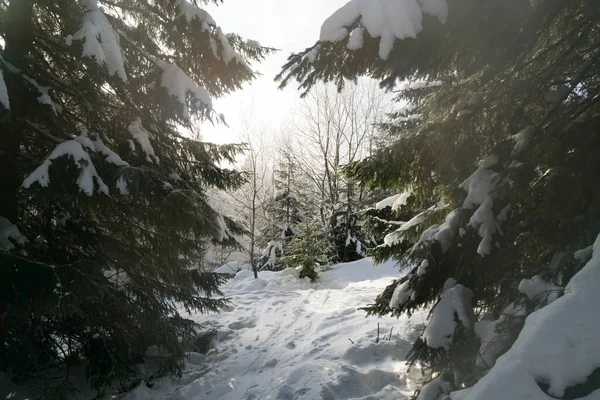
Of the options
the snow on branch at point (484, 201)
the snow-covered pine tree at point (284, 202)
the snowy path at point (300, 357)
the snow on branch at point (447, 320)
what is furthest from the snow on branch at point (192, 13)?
the snow-covered pine tree at point (284, 202)

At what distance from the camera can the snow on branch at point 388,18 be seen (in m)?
2.09

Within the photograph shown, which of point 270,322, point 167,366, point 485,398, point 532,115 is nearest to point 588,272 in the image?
point 485,398

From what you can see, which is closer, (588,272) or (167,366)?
(588,272)

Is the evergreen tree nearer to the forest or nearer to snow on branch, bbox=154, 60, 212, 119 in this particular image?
the forest

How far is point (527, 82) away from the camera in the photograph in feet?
9.62

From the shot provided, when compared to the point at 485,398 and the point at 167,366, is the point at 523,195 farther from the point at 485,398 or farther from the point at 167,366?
the point at 167,366

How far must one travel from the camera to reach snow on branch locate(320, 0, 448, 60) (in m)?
A: 2.09

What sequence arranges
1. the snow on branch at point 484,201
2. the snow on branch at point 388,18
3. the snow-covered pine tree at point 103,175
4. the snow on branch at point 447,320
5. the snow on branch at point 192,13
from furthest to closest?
the snow on branch at point 192,13 → the snow-covered pine tree at point 103,175 → the snow on branch at point 484,201 → the snow on branch at point 447,320 → the snow on branch at point 388,18

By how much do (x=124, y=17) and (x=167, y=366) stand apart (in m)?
5.84

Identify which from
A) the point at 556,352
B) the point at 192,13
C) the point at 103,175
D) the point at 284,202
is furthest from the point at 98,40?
the point at 284,202

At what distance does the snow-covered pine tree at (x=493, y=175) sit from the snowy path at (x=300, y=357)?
47.1 inches

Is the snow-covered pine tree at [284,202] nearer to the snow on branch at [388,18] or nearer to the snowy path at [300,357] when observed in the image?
the snowy path at [300,357]

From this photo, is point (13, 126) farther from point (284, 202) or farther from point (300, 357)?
A: point (284, 202)

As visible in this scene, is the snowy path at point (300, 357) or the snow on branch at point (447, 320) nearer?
the snow on branch at point (447, 320)
